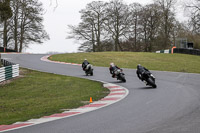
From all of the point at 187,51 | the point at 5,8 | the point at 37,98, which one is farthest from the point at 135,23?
the point at 37,98

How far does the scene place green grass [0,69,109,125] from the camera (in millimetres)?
9586

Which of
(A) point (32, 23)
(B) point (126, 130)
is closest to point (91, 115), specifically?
(B) point (126, 130)

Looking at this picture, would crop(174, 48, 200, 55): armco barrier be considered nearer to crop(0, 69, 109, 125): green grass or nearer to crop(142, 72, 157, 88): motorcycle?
crop(0, 69, 109, 125): green grass

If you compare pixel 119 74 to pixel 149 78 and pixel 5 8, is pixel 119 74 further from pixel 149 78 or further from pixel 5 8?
pixel 5 8

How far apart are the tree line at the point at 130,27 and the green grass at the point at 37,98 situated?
45865 mm

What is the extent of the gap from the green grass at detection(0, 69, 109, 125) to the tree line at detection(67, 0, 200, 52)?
45865 mm

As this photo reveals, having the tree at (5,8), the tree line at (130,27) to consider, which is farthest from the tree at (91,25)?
the tree at (5,8)

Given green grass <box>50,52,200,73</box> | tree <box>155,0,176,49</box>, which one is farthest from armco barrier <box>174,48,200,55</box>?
tree <box>155,0,176,49</box>

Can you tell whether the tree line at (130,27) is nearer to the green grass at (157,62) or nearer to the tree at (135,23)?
the tree at (135,23)

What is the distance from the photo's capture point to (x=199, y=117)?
7.59m

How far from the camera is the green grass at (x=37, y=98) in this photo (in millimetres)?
9586

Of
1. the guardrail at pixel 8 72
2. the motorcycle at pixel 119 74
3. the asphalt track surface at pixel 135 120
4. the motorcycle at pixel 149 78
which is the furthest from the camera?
the guardrail at pixel 8 72

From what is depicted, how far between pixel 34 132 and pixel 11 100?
646cm

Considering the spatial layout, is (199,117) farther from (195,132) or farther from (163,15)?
(163,15)
